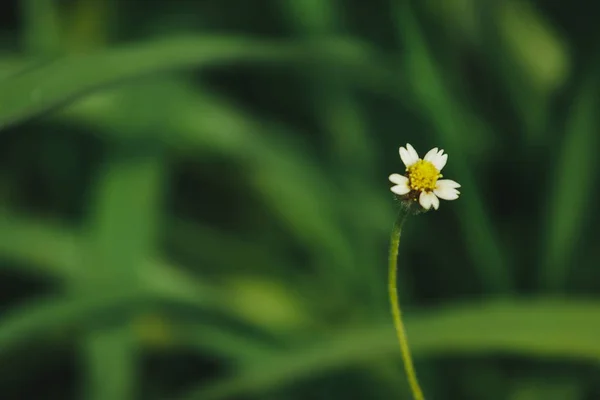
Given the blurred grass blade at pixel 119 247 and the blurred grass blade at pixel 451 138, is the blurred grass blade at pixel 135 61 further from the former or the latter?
the blurred grass blade at pixel 119 247

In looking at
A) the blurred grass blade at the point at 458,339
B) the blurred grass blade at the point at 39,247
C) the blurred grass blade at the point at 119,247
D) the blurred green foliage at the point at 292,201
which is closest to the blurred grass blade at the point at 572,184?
the blurred green foliage at the point at 292,201

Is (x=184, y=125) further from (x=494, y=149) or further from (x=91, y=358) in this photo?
(x=494, y=149)

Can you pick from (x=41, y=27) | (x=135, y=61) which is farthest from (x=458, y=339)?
(x=41, y=27)

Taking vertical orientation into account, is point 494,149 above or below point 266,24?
below

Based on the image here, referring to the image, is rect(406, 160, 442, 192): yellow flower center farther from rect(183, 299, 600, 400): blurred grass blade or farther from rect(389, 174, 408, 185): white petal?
rect(183, 299, 600, 400): blurred grass blade

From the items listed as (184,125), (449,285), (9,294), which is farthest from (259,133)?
(9,294)

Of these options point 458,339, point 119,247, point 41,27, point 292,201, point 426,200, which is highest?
point 41,27

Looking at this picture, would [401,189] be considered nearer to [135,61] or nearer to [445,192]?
[445,192]

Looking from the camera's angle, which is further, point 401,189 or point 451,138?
point 451,138
